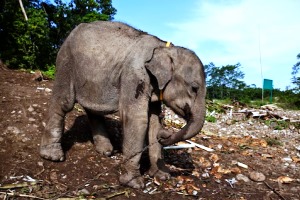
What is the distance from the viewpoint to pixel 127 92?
506cm

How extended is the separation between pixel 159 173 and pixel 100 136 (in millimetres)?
1324

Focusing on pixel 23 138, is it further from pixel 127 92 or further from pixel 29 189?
pixel 127 92

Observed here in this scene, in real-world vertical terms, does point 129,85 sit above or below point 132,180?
above

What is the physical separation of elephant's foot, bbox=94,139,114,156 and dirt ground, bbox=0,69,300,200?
108 millimetres

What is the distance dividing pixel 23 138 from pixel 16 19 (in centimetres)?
1109

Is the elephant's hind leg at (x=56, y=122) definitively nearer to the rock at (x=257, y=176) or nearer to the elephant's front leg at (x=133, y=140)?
the elephant's front leg at (x=133, y=140)

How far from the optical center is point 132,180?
5184 millimetres

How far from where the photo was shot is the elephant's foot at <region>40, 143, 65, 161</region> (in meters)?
5.78

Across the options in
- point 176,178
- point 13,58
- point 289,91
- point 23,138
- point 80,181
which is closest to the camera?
point 80,181

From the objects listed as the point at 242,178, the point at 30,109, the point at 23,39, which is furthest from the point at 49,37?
the point at 242,178

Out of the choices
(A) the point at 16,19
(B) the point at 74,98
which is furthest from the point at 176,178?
(A) the point at 16,19

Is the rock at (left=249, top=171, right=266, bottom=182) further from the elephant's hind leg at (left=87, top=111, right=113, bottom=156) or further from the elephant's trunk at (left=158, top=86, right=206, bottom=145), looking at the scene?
the elephant's hind leg at (left=87, top=111, right=113, bottom=156)

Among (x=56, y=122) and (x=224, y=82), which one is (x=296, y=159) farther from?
(x=224, y=82)

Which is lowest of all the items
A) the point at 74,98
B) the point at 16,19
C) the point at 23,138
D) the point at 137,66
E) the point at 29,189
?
the point at 29,189
